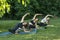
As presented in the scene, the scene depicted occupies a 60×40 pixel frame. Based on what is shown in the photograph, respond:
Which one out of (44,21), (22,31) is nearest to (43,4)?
(44,21)

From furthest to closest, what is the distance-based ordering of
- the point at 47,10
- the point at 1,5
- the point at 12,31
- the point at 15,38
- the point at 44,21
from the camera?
the point at 47,10, the point at 44,21, the point at 12,31, the point at 15,38, the point at 1,5

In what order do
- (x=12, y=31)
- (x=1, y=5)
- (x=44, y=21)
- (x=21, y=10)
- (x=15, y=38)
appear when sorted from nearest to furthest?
(x=1, y=5) < (x=15, y=38) < (x=12, y=31) < (x=44, y=21) < (x=21, y=10)

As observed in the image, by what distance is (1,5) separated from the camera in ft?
35.4

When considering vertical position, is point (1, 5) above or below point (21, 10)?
above

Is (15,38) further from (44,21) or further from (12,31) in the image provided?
(44,21)

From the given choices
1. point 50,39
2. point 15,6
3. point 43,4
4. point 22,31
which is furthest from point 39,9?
point 50,39

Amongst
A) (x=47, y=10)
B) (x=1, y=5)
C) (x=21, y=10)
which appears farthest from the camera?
(x=47, y=10)

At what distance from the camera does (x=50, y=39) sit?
13438mm

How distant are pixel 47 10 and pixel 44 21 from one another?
12.4 m

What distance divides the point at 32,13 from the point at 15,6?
6.37ft

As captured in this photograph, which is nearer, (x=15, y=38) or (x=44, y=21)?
(x=15, y=38)

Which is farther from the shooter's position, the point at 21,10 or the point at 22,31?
the point at 21,10

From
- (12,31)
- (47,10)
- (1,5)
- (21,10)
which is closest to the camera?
(1,5)

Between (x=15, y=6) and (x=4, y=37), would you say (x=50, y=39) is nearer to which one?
(x=4, y=37)
